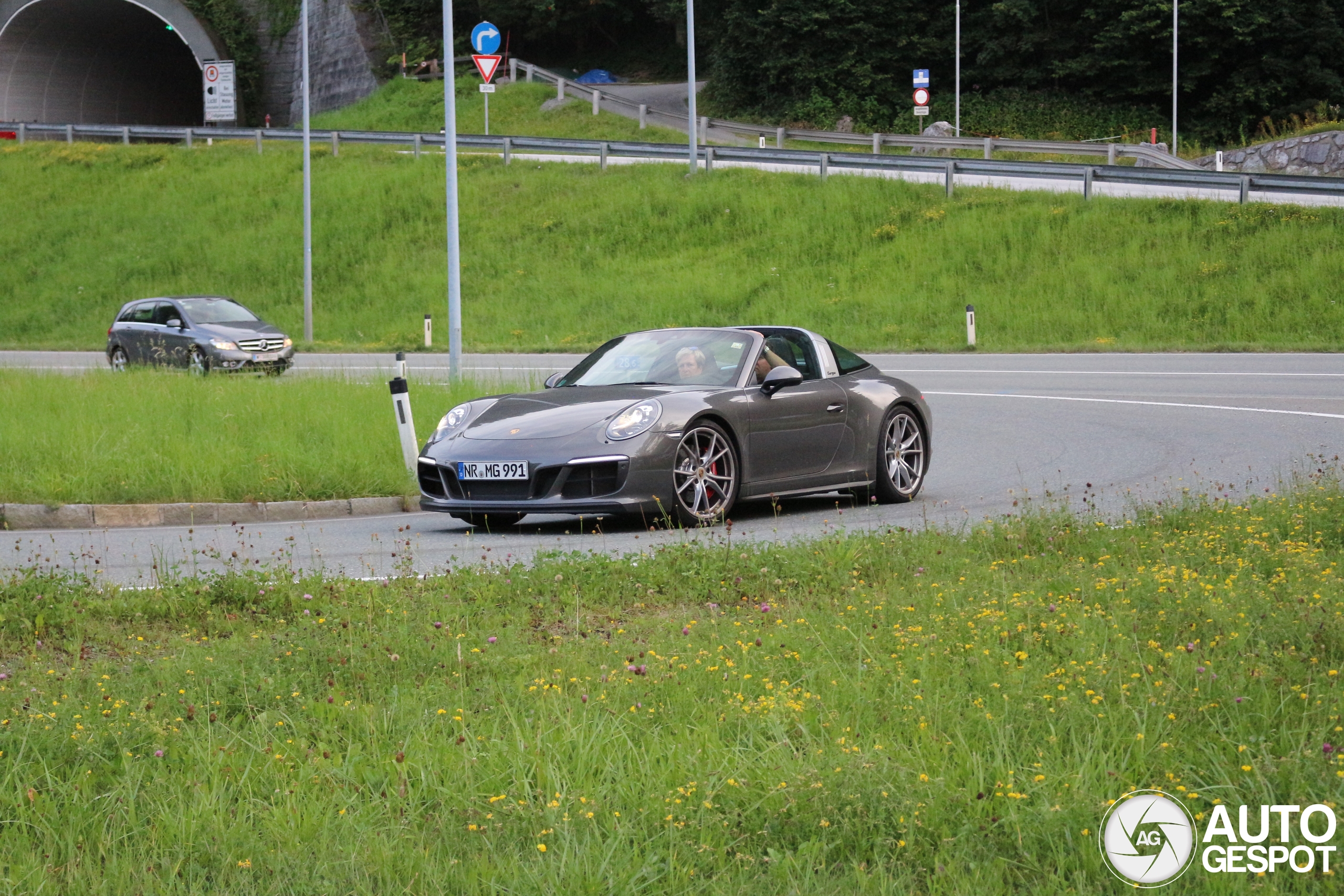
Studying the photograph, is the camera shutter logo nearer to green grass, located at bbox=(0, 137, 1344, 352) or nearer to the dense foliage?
green grass, located at bbox=(0, 137, 1344, 352)

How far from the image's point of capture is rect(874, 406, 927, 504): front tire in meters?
11.3

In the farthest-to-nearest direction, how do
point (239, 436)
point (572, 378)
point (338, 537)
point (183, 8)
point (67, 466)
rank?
point (183, 8), point (239, 436), point (67, 466), point (572, 378), point (338, 537)

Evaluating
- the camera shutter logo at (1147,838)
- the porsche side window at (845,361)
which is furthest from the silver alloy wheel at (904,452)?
the camera shutter logo at (1147,838)

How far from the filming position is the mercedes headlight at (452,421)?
410 inches

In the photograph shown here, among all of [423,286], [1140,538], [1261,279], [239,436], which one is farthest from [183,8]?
[1140,538]

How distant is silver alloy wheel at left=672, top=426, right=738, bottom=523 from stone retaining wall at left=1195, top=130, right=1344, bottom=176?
111 feet

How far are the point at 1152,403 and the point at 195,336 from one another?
16.2 metres

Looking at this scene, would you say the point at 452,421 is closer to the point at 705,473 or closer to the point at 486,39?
the point at 705,473

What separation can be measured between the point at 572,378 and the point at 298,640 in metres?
5.54

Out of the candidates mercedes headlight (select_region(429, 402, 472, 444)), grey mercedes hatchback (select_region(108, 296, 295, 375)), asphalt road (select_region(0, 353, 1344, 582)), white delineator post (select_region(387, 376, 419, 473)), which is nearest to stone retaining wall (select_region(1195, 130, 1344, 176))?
asphalt road (select_region(0, 353, 1344, 582))

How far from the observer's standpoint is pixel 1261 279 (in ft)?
93.4

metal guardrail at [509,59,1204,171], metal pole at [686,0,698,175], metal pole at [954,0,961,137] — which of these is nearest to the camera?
metal pole at [686,0,698,175]

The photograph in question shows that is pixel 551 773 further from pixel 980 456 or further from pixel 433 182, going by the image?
pixel 433 182

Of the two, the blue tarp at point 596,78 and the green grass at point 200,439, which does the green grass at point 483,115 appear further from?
the green grass at point 200,439
